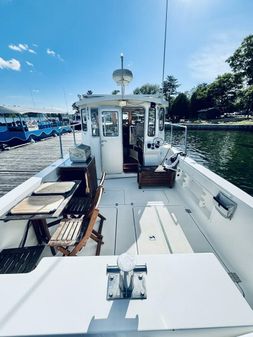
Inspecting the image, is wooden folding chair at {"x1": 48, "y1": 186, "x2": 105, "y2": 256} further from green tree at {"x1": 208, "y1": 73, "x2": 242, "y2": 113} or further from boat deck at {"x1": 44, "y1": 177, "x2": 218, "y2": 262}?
green tree at {"x1": 208, "y1": 73, "x2": 242, "y2": 113}

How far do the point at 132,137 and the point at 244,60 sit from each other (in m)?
35.5

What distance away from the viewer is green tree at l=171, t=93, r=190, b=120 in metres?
33.1

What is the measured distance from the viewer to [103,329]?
2.57ft

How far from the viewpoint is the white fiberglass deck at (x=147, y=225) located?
2.14 meters

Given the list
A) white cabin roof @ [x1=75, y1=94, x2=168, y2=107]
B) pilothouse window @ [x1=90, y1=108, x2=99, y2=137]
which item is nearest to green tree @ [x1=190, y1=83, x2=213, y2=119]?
white cabin roof @ [x1=75, y1=94, x2=168, y2=107]

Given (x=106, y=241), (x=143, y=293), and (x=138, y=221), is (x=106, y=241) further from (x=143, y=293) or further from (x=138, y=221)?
(x=143, y=293)

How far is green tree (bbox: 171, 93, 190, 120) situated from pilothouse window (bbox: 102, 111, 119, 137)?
3273cm

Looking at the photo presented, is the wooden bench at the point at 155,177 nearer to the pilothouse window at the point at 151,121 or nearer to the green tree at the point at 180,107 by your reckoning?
the pilothouse window at the point at 151,121

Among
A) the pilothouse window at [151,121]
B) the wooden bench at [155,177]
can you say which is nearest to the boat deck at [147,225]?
the wooden bench at [155,177]

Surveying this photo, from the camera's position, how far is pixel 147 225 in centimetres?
257

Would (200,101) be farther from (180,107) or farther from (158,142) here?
(158,142)

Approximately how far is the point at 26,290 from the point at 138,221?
6.18 feet

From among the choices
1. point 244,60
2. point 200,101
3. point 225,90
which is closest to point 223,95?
point 225,90

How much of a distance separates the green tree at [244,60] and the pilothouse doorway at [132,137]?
33.8 metres
